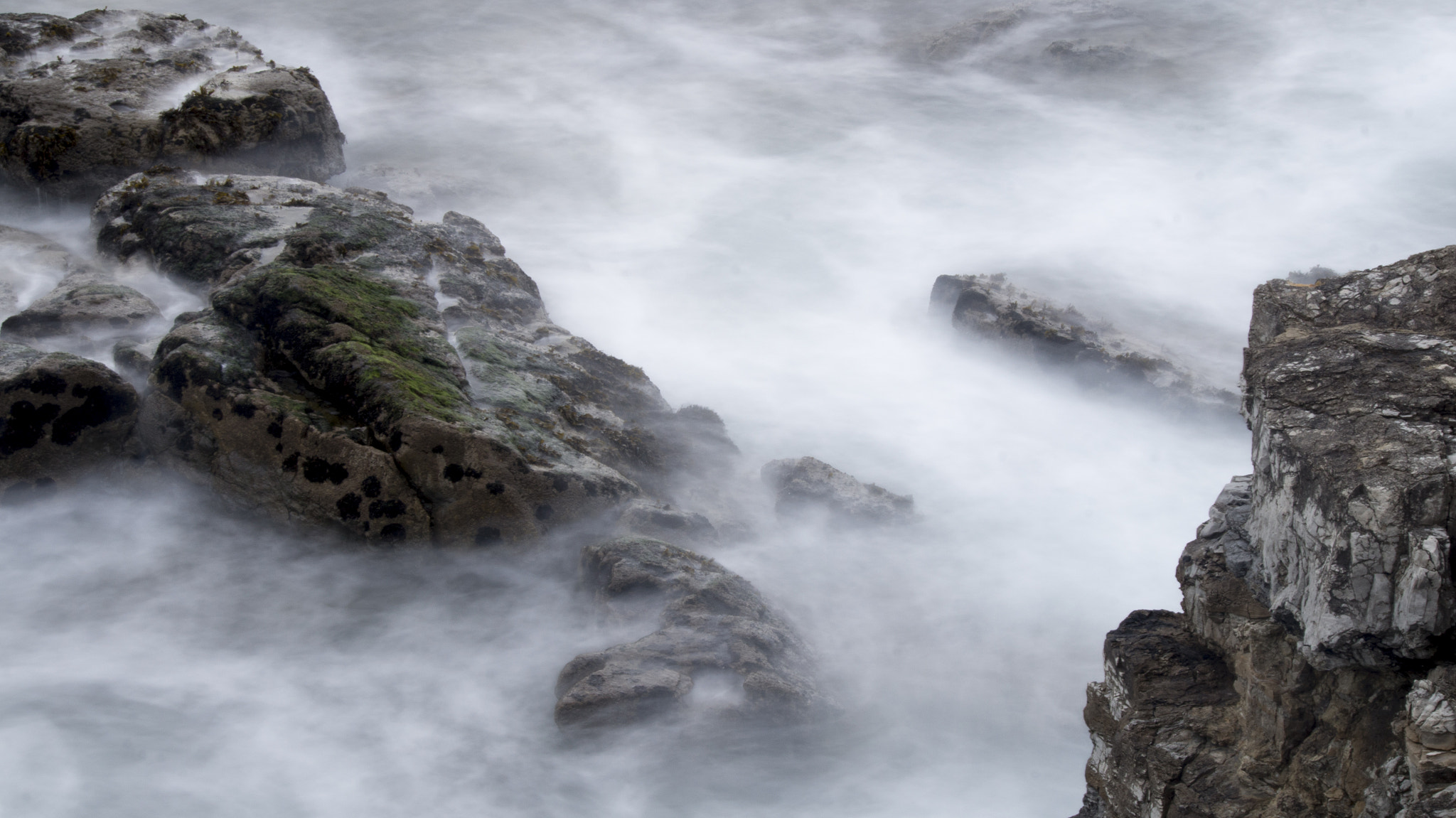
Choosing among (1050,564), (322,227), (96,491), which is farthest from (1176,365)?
(96,491)

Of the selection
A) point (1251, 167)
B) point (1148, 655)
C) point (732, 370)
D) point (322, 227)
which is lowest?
point (322, 227)

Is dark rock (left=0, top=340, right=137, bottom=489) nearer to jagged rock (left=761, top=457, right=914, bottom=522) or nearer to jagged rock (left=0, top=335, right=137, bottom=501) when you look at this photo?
jagged rock (left=0, top=335, right=137, bottom=501)

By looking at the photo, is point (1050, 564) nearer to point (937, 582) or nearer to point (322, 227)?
point (937, 582)

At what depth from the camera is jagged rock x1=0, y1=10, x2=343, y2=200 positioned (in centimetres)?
1689

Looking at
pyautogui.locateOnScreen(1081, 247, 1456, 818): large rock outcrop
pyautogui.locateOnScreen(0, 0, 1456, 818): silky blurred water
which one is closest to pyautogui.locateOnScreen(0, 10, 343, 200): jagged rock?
pyautogui.locateOnScreen(0, 0, 1456, 818): silky blurred water

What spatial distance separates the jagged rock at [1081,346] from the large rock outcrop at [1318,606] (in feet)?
38.0

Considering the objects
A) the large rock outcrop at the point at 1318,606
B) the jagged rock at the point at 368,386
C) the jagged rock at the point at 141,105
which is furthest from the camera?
the jagged rock at the point at 141,105

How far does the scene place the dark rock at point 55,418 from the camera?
35.7 ft

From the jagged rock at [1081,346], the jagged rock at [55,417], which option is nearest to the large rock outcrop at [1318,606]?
the jagged rock at [55,417]

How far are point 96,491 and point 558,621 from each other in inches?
218

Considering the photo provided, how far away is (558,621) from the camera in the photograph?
11.2 m

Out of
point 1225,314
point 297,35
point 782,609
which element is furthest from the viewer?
point 297,35

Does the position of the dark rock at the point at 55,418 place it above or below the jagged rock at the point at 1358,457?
below

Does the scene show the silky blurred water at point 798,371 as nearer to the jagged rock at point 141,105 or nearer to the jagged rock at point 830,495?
the jagged rock at point 830,495
